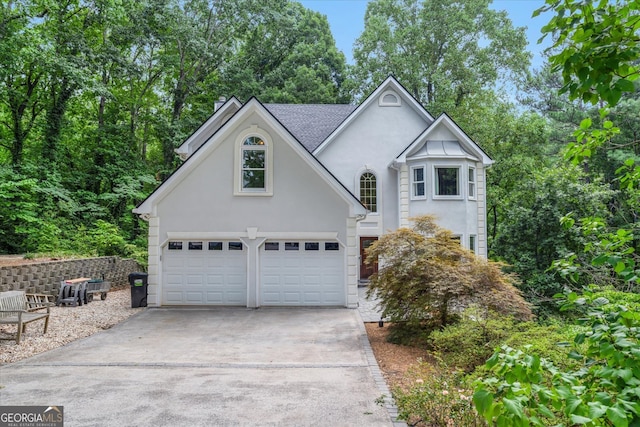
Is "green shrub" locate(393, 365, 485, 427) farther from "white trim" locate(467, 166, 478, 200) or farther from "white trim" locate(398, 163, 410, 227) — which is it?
"white trim" locate(467, 166, 478, 200)

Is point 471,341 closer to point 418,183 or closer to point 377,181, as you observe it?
point 418,183

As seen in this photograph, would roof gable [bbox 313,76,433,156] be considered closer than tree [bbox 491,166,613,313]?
No

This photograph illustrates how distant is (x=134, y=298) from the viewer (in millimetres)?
12906

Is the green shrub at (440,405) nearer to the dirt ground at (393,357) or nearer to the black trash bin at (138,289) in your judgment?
the dirt ground at (393,357)

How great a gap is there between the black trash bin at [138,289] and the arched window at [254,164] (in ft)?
14.7

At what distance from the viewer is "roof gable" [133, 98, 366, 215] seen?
41.3ft

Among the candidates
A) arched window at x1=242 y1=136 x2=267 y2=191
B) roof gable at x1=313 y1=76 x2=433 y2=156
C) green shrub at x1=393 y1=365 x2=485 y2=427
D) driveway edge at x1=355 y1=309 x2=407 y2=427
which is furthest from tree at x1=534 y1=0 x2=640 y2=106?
roof gable at x1=313 y1=76 x2=433 y2=156

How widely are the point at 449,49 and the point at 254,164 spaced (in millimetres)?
20847

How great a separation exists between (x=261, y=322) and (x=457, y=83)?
23.2m

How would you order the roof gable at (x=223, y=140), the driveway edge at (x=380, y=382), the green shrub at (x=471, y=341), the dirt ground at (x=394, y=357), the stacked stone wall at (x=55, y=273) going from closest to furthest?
the driveway edge at (x=380, y=382), the dirt ground at (x=394, y=357), the green shrub at (x=471, y=341), the stacked stone wall at (x=55, y=273), the roof gable at (x=223, y=140)

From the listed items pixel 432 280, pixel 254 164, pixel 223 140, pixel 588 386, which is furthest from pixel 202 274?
pixel 588 386

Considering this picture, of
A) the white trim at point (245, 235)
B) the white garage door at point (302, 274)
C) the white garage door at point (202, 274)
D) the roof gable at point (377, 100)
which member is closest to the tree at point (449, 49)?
the roof gable at point (377, 100)

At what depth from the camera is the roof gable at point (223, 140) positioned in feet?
41.3

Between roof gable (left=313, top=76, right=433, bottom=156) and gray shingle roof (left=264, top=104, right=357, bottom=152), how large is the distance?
71 cm
